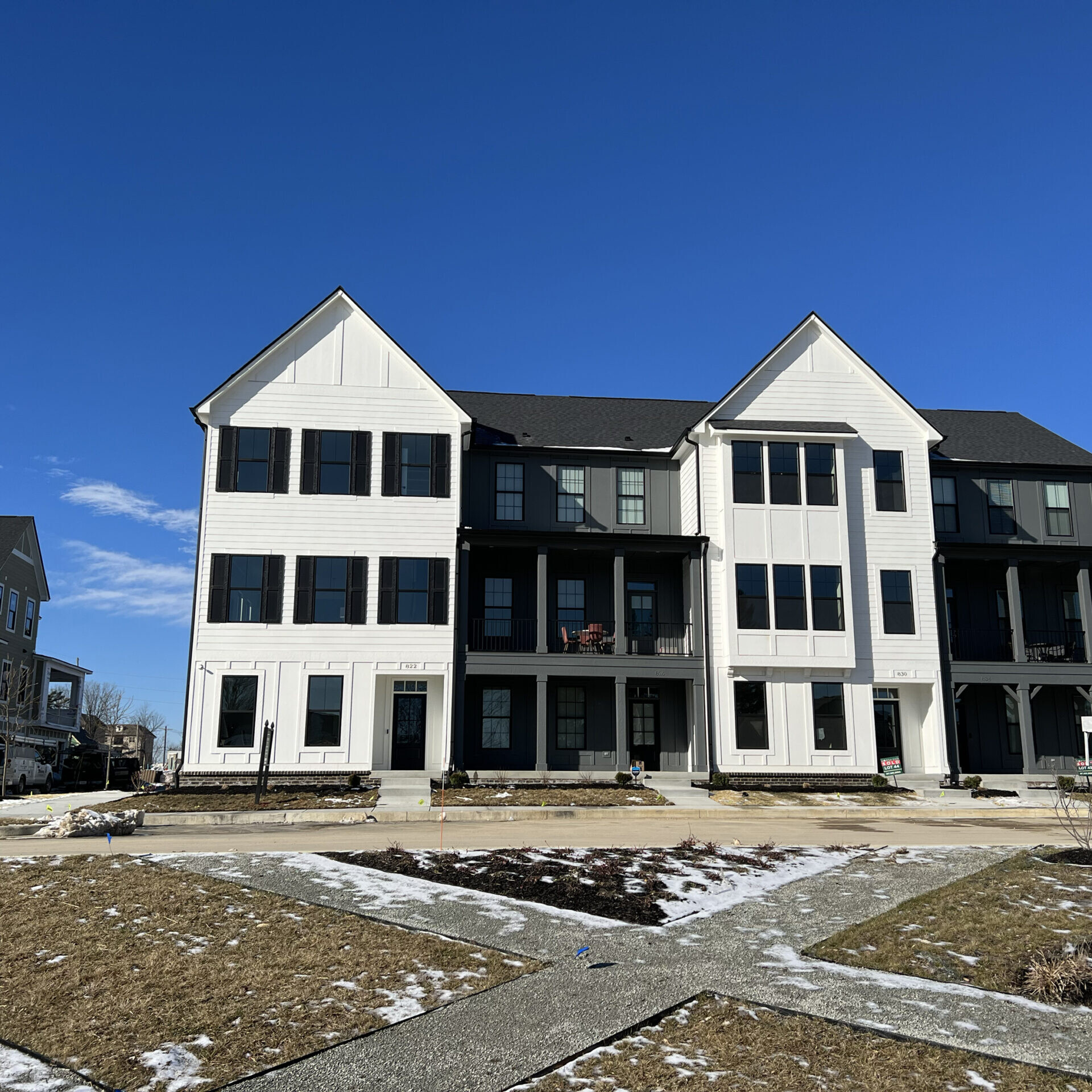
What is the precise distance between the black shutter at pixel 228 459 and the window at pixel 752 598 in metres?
14.7

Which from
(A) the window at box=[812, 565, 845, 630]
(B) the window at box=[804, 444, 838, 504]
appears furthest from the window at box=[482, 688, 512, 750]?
(B) the window at box=[804, 444, 838, 504]

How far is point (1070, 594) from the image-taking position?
30.8 m

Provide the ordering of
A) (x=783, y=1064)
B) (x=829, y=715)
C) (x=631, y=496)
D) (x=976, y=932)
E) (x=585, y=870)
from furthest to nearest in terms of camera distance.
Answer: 1. (x=631, y=496)
2. (x=829, y=715)
3. (x=585, y=870)
4. (x=976, y=932)
5. (x=783, y=1064)

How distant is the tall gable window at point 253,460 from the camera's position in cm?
2714

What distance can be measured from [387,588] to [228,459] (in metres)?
5.96

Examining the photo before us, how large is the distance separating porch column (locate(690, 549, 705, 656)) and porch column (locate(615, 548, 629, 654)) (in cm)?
196

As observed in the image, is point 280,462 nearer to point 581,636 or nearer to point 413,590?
point 413,590

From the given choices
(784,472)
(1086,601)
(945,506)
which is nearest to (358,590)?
(784,472)

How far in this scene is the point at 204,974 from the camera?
710 cm

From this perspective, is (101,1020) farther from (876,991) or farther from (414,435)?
(414,435)

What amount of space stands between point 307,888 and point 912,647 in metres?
21.8

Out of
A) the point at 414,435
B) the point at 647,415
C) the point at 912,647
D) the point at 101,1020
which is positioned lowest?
the point at 101,1020

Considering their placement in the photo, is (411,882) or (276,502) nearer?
(411,882)

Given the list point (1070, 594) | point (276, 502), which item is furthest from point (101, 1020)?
point (1070, 594)
